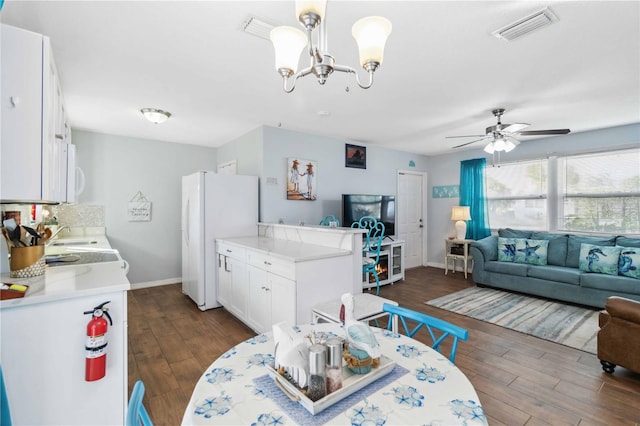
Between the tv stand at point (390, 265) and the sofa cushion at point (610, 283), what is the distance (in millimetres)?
2383

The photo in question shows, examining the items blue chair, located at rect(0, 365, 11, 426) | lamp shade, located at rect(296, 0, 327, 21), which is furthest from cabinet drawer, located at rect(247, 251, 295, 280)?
lamp shade, located at rect(296, 0, 327, 21)

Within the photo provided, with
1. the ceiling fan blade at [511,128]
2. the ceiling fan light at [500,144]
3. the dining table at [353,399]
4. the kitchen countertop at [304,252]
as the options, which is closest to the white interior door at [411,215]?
the ceiling fan light at [500,144]

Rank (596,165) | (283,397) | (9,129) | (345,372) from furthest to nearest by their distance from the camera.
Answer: (596,165) → (9,129) → (345,372) → (283,397)

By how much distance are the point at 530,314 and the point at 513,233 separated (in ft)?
5.56

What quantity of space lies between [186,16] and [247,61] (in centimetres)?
59

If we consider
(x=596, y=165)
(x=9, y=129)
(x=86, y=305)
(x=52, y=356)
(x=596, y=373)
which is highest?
(x=596, y=165)

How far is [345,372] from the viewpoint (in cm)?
106

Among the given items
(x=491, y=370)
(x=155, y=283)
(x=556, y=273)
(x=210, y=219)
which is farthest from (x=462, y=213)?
(x=155, y=283)

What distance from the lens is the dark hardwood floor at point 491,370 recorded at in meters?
1.94

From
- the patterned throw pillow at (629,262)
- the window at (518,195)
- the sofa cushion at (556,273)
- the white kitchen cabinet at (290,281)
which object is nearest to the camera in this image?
the white kitchen cabinet at (290,281)

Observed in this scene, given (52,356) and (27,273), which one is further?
(27,273)

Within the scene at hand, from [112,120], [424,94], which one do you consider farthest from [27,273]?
[424,94]

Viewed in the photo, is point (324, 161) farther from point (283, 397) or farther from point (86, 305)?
point (283, 397)

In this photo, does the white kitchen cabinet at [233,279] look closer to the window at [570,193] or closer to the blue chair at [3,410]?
the blue chair at [3,410]
